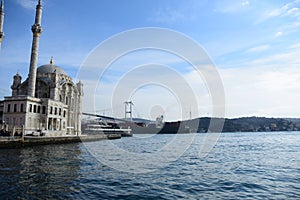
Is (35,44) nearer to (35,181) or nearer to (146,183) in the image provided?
(35,181)

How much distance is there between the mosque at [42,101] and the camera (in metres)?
42.7

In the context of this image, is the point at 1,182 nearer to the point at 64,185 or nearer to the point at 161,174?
the point at 64,185

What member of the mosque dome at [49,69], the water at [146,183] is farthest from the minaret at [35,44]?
the water at [146,183]

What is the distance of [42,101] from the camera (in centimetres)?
4706

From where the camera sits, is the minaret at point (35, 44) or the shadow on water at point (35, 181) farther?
the minaret at point (35, 44)

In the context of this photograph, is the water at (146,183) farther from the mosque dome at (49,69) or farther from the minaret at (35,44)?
the mosque dome at (49,69)

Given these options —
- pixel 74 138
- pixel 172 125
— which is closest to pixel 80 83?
pixel 74 138

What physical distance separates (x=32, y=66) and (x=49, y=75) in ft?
35.8

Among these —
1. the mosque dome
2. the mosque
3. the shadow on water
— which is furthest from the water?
the mosque dome

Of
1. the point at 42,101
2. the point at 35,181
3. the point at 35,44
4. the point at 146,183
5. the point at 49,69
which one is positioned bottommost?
the point at 146,183

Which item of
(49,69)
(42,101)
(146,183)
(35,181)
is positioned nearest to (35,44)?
(42,101)

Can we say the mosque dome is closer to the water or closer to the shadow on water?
the shadow on water

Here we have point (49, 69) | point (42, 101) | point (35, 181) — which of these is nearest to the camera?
point (35, 181)

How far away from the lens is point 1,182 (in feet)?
37.1
